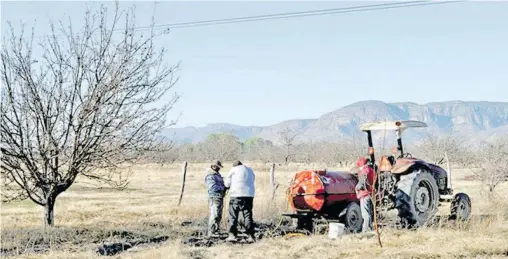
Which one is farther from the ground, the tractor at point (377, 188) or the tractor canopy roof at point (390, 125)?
the tractor canopy roof at point (390, 125)

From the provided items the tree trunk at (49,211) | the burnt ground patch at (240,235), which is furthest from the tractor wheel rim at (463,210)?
the tree trunk at (49,211)

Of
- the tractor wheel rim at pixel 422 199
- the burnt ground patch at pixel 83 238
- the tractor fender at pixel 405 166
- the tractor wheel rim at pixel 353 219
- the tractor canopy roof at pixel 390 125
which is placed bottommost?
the burnt ground patch at pixel 83 238

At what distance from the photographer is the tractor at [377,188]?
1325cm

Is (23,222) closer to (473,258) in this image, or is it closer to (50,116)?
(50,116)

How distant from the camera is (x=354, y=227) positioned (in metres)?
13.2

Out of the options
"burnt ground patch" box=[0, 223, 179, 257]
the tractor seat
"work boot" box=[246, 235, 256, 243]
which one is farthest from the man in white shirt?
the tractor seat

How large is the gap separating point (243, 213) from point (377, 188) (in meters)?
2.98

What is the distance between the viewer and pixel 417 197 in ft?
45.2

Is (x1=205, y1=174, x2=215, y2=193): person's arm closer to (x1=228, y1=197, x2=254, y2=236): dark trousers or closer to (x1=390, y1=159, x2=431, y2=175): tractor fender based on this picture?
(x1=228, y1=197, x2=254, y2=236): dark trousers

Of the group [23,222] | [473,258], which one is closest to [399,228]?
[473,258]

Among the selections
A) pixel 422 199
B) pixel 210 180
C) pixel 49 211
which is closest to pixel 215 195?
pixel 210 180

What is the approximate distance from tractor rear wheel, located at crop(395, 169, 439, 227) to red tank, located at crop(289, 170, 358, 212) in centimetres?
101

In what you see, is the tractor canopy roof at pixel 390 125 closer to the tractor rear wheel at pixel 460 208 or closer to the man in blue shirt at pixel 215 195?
the tractor rear wheel at pixel 460 208

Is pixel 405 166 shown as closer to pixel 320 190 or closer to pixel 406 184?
pixel 406 184
